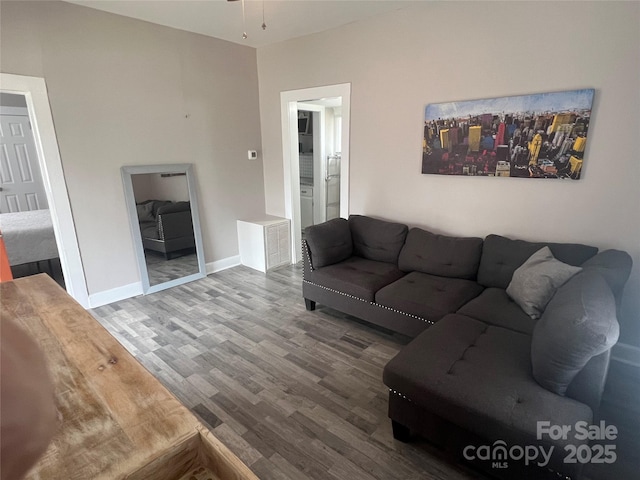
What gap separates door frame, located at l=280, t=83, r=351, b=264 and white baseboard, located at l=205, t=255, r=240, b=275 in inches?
30.6

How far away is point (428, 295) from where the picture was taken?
2.49 meters

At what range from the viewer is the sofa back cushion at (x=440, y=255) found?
2740mm

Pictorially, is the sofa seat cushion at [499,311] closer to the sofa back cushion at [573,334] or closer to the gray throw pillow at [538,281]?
the gray throw pillow at [538,281]

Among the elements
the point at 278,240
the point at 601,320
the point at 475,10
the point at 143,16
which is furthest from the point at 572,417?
the point at 143,16

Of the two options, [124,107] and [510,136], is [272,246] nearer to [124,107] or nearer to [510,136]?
[124,107]

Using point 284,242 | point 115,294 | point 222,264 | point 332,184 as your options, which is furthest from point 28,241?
point 332,184

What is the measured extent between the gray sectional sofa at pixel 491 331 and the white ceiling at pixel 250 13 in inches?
79.2

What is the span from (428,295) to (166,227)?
293cm

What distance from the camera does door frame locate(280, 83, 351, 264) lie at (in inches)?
142

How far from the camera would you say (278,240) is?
A: 4340 millimetres

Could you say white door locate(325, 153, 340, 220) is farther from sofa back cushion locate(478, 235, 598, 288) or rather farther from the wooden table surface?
the wooden table surface

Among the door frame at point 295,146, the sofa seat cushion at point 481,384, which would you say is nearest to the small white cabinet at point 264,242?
the door frame at point 295,146

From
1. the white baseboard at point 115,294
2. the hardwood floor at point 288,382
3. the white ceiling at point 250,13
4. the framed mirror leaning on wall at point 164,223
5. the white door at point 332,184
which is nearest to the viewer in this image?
the hardwood floor at point 288,382

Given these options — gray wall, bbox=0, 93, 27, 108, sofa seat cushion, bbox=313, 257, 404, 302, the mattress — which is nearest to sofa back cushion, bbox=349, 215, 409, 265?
sofa seat cushion, bbox=313, 257, 404, 302
